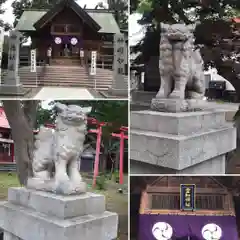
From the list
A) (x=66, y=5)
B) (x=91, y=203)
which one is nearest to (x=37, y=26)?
(x=66, y=5)

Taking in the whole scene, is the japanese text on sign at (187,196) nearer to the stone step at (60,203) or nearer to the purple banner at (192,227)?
the purple banner at (192,227)

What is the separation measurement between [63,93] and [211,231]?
1065 mm

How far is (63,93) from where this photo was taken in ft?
7.00

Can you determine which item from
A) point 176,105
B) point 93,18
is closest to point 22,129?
point 93,18

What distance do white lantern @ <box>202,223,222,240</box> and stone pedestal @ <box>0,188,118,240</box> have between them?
47 centimetres

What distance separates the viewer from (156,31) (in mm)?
2105

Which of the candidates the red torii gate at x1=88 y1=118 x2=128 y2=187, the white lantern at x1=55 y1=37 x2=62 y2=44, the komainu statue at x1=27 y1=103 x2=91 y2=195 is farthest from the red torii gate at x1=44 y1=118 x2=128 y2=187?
the white lantern at x1=55 y1=37 x2=62 y2=44

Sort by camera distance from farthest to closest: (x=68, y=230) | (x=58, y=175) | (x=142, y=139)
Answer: (x=142, y=139) < (x=58, y=175) < (x=68, y=230)

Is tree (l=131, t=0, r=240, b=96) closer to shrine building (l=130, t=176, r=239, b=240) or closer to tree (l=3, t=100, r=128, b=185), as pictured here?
tree (l=3, t=100, r=128, b=185)

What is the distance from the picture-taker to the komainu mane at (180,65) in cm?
200

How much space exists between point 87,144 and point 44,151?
0.81ft

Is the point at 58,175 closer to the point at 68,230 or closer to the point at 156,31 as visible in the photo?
the point at 68,230

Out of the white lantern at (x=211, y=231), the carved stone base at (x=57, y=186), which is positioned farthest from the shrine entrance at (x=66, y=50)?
the white lantern at (x=211, y=231)

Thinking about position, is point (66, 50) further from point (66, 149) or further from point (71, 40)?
point (66, 149)
